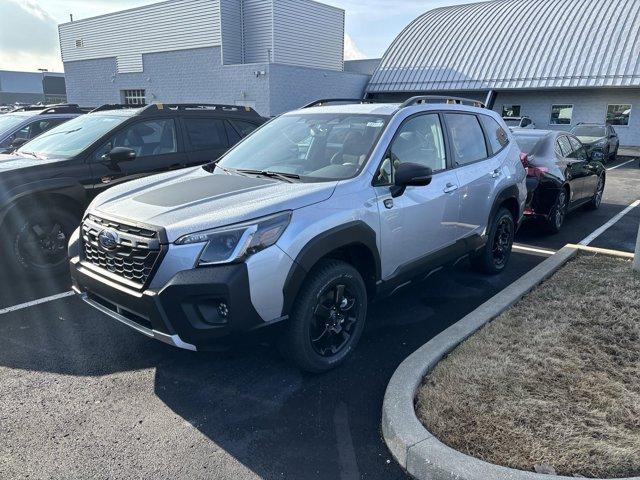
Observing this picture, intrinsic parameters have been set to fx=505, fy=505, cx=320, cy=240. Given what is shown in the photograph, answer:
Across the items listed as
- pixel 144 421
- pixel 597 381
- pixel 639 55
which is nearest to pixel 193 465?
pixel 144 421

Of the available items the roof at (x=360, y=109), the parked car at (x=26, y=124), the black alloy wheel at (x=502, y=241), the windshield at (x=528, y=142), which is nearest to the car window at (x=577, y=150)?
the windshield at (x=528, y=142)

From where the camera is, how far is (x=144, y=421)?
10.2ft

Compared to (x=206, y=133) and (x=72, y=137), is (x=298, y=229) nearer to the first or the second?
(x=206, y=133)

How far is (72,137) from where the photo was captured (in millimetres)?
6098

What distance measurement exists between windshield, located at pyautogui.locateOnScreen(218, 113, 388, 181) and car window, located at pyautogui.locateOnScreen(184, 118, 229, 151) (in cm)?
195

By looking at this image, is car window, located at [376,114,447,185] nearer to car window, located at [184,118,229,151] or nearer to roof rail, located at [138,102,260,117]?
car window, located at [184,118,229,151]

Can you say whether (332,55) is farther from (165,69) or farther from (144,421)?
(144,421)

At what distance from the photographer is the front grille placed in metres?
3.09

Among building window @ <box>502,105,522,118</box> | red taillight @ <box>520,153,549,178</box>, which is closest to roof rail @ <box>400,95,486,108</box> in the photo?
red taillight @ <box>520,153,549,178</box>

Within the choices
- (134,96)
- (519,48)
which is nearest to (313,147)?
(519,48)

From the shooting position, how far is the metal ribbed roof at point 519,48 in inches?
959

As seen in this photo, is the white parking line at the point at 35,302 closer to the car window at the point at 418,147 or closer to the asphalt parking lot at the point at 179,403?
the asphalt parking lot at the point at 179,403

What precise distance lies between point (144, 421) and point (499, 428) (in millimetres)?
2099

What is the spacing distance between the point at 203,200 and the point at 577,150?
743cm
